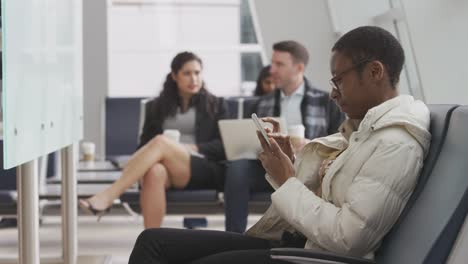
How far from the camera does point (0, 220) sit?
20.3 ft

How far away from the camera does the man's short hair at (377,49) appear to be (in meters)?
2.13

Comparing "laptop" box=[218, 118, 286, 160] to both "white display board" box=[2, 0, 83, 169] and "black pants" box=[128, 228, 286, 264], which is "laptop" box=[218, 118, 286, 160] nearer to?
"white display board" box=[2, 0, 83, 169]

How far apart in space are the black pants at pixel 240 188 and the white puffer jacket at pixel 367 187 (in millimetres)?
2430

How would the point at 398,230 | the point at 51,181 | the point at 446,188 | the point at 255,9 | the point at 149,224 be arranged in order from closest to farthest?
1. the point at 446,188
2. the point at 398,230
3. the point at 149,224
4. the point at 51,181
5. the point at 255,9

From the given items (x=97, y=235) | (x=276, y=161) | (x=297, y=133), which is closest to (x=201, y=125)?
(x=297, y=133)

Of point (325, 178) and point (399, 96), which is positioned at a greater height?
point (399, 96)

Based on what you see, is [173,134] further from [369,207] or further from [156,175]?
[369,207]

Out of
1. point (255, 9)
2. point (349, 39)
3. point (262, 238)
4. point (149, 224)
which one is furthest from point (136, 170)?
point (255, 9)

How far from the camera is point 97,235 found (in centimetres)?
568

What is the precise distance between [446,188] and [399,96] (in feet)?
1.14

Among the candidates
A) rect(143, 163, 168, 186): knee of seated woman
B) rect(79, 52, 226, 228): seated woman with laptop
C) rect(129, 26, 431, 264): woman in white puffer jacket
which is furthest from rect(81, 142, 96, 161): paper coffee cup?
rect(129, 26, 431, 264): woman in white puffer jacket

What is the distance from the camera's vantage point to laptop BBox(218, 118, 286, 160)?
4586mm

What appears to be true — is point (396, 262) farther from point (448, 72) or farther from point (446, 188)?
point (448, 72)

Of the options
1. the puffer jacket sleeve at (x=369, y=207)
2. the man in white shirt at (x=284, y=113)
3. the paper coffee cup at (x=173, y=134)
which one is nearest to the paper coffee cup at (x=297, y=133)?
the man in white shirt at (x=284, y=113)
